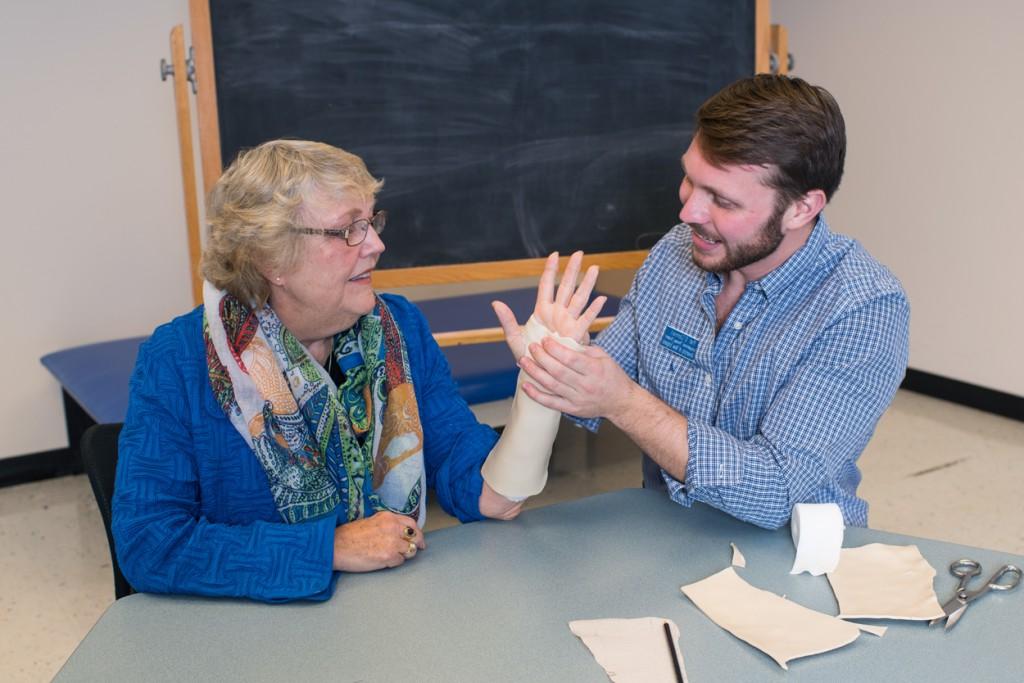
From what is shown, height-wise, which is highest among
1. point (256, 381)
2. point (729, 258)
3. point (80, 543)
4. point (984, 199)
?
point (729, 258)

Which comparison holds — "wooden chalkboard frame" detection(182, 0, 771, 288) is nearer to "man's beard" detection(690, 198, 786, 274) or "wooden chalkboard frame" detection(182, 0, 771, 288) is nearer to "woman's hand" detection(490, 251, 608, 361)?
"woman's hand" detection(490, 251, 608, 361)

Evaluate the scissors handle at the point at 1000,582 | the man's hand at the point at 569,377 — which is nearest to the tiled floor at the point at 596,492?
the man's hand at the point at 569,377

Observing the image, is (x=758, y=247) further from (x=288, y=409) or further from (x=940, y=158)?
(x=940, y=158)

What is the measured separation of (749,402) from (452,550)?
1.87ft

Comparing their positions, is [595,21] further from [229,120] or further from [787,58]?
[229,120]

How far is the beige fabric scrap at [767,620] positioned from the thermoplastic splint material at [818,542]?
0.08m

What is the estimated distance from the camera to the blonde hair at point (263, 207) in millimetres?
1473

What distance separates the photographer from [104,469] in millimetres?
1434

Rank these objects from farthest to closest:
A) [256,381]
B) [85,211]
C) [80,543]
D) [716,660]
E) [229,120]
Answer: [85,211], [80,543], [229,120], [256,381], [716,660]

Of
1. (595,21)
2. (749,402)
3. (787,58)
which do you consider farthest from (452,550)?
(787,58)

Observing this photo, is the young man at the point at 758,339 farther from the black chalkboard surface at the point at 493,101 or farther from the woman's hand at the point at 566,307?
the black chalkboard surface at the point at 493,101

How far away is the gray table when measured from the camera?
1.07 metres

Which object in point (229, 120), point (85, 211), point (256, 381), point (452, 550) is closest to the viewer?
A: point (452, 550)

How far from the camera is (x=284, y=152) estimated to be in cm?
150
